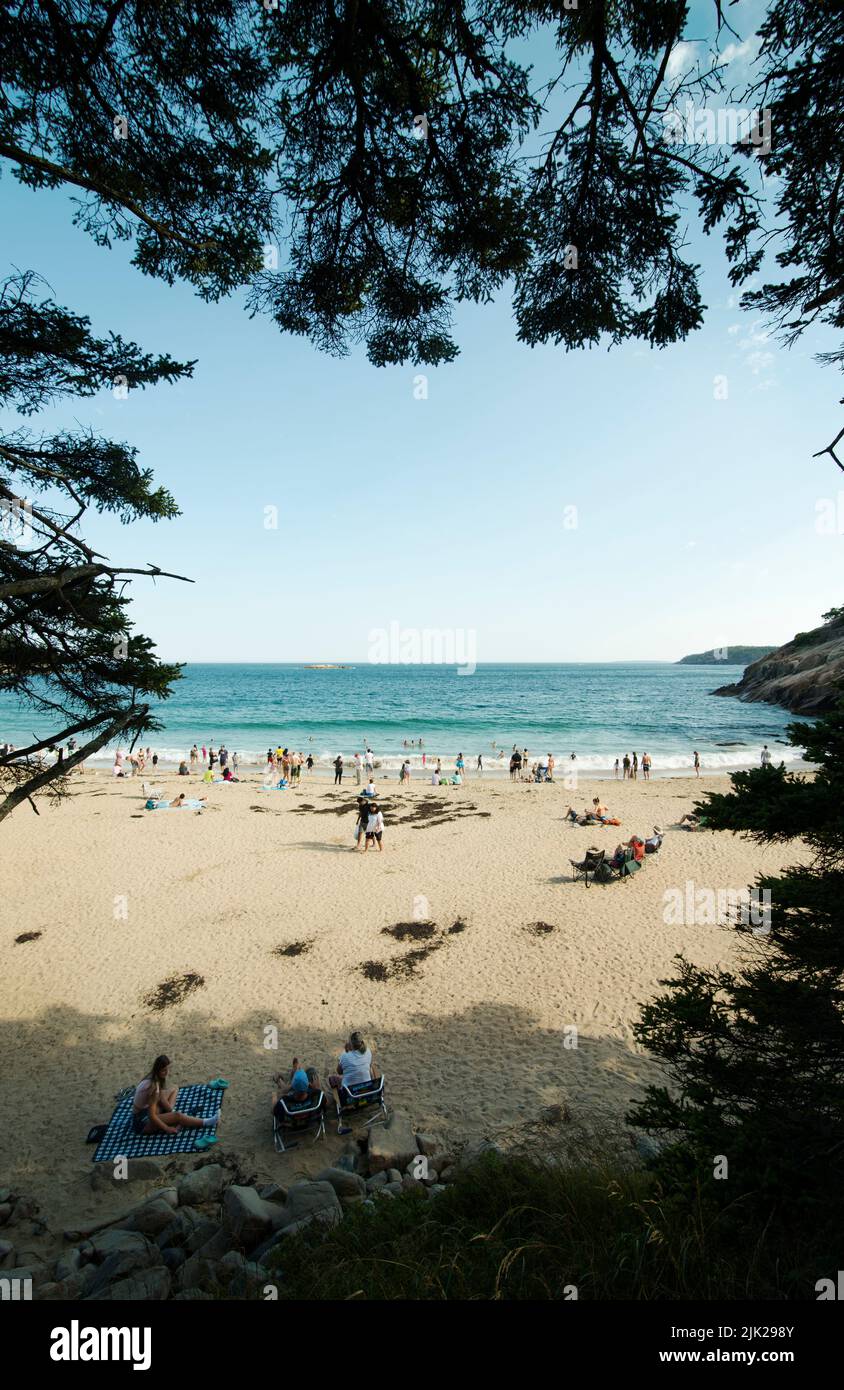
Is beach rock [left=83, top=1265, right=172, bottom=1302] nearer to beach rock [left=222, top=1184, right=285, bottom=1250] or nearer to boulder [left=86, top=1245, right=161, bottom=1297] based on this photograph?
boulder [left=86, top=1245, right=161, bottom=1297]

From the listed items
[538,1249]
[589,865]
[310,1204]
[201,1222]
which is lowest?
[589,865]

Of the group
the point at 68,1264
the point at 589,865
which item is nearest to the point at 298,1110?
the point at 68,1264

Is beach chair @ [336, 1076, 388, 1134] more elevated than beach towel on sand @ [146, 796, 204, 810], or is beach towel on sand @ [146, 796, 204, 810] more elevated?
beach chair @ [336, 1076, 388, 1134]

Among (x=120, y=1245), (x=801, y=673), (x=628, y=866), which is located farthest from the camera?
(x=801, y=673)

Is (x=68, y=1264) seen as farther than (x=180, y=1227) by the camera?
No

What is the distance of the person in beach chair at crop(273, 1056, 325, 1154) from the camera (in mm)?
6164

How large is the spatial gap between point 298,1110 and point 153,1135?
1759 millimetres

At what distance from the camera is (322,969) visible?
400 inches

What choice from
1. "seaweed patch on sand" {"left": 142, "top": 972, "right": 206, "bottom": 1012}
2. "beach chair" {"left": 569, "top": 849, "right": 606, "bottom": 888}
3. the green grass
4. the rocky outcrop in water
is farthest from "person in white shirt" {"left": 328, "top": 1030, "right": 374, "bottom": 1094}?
the rocky outcrop in water

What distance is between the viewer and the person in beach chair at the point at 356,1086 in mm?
6500

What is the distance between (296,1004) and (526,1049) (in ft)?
13.0

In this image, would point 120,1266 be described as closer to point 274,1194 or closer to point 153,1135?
point 274,1194

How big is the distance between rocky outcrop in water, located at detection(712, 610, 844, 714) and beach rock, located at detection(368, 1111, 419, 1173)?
45894mm
